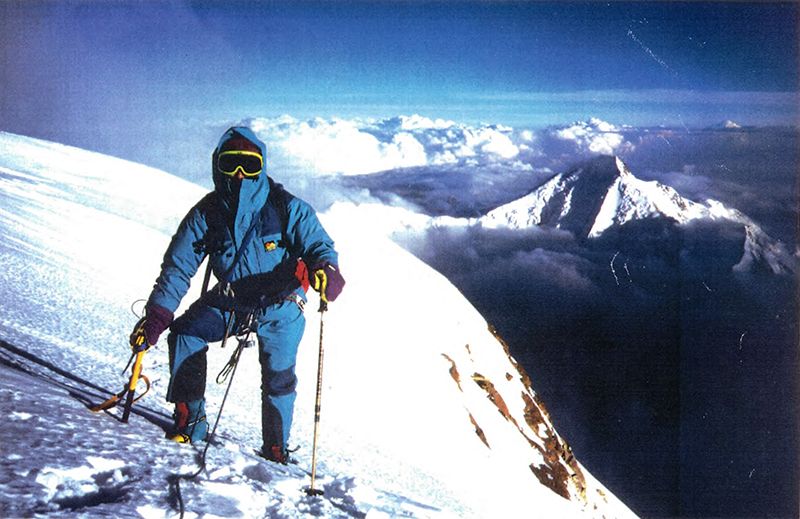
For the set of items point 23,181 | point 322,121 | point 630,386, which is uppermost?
point 322,121

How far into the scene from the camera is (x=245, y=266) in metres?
3.07

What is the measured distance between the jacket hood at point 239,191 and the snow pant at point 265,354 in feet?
1.62

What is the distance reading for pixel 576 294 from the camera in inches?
3669

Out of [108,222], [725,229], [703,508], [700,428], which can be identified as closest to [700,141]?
[108,222]

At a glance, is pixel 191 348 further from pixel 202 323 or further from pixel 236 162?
pixel 236 162

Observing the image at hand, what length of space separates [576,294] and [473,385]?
88.1 meters

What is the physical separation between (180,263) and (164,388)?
1.21 m

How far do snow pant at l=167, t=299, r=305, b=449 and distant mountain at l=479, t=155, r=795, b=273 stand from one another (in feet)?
376

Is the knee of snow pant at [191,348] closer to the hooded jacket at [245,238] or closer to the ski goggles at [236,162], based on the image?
the hooded jacket at [245,238]

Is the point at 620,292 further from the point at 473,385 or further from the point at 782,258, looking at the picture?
the point at 473,385

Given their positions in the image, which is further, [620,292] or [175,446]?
[620,292]

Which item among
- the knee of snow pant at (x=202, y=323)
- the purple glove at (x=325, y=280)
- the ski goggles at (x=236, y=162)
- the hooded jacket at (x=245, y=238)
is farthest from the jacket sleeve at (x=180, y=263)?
the purple glove at (x=325, y=280)

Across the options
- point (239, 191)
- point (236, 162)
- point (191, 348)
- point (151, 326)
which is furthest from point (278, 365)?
point (236, 162)

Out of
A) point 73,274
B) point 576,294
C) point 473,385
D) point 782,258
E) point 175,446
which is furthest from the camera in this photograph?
point 782,258
